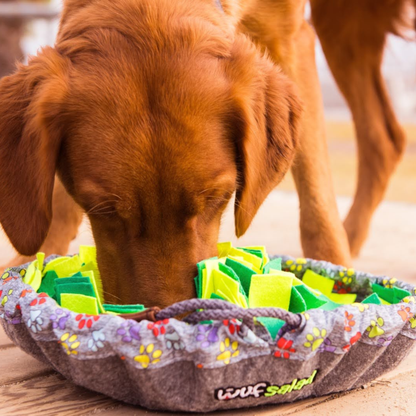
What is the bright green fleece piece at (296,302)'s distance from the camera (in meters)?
1.97

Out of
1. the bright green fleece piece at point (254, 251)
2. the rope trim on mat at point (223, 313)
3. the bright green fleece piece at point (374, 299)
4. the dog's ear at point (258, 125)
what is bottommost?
the bright green fleece piece at point (374, 299)

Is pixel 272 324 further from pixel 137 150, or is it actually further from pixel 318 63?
pixel 318 63

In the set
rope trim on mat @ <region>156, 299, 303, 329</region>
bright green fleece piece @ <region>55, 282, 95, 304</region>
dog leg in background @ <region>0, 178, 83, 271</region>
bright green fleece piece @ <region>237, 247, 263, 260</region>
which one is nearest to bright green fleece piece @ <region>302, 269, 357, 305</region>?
bright green fleece piece @ <region>237, 247, 263, 260</region>

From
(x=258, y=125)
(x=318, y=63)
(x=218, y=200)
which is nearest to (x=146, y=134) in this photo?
(x=218, y=200)

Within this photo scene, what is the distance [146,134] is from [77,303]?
51 centimetres

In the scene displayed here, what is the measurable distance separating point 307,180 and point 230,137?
0.94 m

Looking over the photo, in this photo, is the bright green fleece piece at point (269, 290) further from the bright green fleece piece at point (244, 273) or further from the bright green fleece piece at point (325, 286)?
the bright green fleece piece at point (325, 286)

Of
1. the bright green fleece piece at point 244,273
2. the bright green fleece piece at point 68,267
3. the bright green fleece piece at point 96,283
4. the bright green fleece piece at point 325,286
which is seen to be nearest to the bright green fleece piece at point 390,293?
the bright green fleece piece at point 325,286

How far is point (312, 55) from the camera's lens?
3.19 metres

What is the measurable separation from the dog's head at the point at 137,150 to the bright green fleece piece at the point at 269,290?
0.61 feet

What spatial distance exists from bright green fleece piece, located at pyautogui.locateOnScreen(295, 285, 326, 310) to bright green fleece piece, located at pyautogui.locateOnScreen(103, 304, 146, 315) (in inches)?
19.1

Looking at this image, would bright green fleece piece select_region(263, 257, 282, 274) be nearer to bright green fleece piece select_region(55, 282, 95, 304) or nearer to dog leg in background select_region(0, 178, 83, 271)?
bright green fleece piece select_region(55, 282, 95, 304)

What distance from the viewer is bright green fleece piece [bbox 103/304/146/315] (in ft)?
6.07

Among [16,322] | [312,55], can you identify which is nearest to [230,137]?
[16,322]
